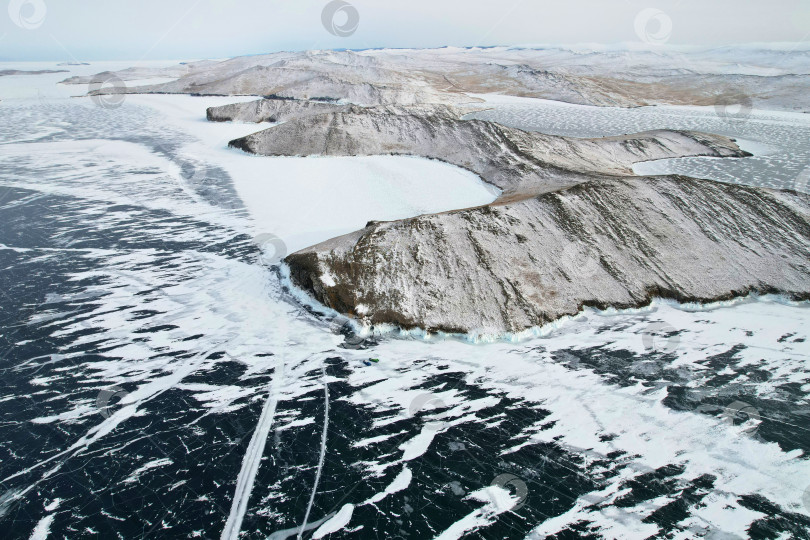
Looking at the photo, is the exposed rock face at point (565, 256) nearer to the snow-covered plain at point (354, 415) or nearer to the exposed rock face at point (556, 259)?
the exposed rock face at point (556, 259)

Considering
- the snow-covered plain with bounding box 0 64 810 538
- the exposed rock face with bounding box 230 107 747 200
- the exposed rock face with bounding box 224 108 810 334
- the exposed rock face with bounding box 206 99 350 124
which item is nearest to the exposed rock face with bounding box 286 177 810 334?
the exposed rock face with bounding box 224 108 810 334

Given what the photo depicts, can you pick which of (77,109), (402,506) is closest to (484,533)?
(402,506)

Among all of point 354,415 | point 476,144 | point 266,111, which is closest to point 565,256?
point 354,415

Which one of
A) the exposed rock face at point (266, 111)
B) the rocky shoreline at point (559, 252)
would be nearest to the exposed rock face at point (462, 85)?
the exposed rock face at point (266, 111)

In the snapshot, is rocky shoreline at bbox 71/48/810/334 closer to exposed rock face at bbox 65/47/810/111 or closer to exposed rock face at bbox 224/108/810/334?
exposed rock face at bbox 224/108/810/334

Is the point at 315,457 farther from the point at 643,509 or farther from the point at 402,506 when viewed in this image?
the point at 643,509

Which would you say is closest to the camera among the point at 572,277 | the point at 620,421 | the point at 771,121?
the point at 620,421

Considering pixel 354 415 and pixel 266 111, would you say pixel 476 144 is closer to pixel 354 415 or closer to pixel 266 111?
pixel 354 415
